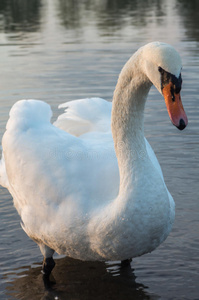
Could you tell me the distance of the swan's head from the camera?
12.8 feet

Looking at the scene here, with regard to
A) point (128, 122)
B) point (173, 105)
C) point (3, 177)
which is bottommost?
point (3, 177)

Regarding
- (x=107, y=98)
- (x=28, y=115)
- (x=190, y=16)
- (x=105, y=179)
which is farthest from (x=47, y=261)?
(x=190, y=16)

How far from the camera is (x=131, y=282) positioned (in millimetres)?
5762

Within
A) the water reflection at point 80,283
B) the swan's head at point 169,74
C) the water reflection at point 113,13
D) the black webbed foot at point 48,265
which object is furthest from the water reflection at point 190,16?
the swan's head at point 169,74

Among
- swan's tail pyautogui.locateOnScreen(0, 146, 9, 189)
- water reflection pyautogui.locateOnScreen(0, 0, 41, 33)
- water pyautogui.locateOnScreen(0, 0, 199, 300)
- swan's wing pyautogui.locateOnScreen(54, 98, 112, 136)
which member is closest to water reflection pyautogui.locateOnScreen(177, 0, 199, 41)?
water pyautogui.locateOnScreen(0, 0, 199, 300)

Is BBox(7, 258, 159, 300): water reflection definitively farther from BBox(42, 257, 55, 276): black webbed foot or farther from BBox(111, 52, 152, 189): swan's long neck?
BBox(111, 52, 152, 189): swan's long neck

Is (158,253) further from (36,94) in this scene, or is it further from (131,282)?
(36,94)

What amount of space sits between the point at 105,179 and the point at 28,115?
1.31 metres

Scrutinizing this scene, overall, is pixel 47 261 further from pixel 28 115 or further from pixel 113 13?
pixel 113 13

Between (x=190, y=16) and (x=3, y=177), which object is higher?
(x=3, y=177)

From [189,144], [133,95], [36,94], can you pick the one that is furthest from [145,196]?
[36,94]

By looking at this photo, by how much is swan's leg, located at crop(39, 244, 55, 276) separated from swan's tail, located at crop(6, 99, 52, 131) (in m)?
1.28

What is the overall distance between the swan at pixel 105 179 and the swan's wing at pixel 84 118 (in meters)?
0.47

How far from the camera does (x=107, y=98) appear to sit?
12.0 metres
